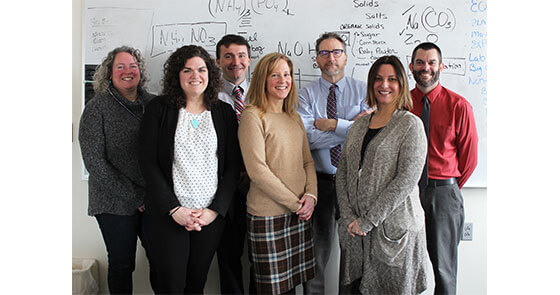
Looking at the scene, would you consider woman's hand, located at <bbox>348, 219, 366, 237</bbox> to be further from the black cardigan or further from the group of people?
the black cardigan

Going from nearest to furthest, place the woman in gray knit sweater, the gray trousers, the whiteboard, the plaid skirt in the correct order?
the plaid skirt < the woman in gray knit sweater < the gray trousers < the whiteboard

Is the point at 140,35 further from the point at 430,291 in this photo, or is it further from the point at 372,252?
the point at 430,291

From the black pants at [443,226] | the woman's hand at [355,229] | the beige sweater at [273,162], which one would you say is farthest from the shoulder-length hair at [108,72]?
the black pants at [443,226]

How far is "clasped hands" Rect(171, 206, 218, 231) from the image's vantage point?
1.78 m

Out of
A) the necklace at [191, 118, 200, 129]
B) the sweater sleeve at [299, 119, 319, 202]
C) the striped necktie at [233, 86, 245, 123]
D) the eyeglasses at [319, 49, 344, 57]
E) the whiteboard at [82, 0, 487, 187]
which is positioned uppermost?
the whiteboard at [82, 0, 487, 187]

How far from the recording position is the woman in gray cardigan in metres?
1.69

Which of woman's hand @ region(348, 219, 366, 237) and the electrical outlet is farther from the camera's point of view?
the electrical outlet

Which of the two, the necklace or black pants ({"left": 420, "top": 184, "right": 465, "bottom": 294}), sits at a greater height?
the necklace

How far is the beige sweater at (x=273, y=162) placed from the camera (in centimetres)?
184

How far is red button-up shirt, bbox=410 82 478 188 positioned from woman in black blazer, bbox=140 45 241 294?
121cm

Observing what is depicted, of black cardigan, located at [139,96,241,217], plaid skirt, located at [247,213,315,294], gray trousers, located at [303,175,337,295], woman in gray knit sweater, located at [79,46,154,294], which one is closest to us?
black cardigan, located at [139,96,241,217]

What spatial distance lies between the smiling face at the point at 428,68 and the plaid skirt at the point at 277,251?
45.4 inches

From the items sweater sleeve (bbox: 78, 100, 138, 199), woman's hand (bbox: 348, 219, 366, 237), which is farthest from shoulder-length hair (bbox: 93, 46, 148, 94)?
woman's hand (bbox: 348, 219, 366, 237)

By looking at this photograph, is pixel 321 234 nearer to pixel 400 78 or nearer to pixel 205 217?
pixel 205 217
